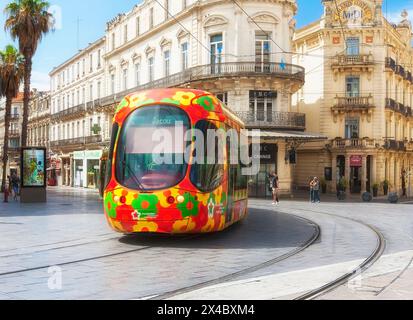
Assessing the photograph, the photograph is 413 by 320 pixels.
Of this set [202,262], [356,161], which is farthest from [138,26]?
[202,262]

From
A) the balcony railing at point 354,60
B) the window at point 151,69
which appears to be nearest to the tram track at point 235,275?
the window at point 151,69

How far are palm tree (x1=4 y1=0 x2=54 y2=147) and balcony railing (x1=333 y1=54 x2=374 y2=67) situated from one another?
72.7 ft

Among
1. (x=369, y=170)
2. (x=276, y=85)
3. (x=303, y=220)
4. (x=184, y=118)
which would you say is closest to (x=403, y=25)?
(x=369, y=170)

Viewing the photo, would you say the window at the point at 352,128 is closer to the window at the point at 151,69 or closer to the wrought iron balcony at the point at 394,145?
the wrought iron balcony at the point at 394,145

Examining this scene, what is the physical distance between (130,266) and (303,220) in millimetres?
9927

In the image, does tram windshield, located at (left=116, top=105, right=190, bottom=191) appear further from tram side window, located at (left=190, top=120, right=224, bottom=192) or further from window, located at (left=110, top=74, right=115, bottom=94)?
window, located at (left=110, top=74, right=115, bottom=94)

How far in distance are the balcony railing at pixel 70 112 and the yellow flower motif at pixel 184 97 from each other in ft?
142

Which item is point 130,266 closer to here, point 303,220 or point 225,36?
point 303,220

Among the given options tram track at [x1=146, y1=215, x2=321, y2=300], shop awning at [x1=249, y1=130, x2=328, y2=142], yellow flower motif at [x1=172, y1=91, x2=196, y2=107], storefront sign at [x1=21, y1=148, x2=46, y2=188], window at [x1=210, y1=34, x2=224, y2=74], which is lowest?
tram track at [x1=146, y1=215, x2=321, y2=300]

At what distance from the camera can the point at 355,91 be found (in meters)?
42.1

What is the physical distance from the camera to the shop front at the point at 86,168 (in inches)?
1876

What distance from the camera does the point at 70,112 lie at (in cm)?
5681

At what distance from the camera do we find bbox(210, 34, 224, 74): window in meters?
33.4

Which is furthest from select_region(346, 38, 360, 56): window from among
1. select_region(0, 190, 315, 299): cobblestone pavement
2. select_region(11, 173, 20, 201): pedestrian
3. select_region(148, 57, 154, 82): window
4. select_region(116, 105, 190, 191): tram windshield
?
select_region(116, 105, 190, 191): tram windshield
